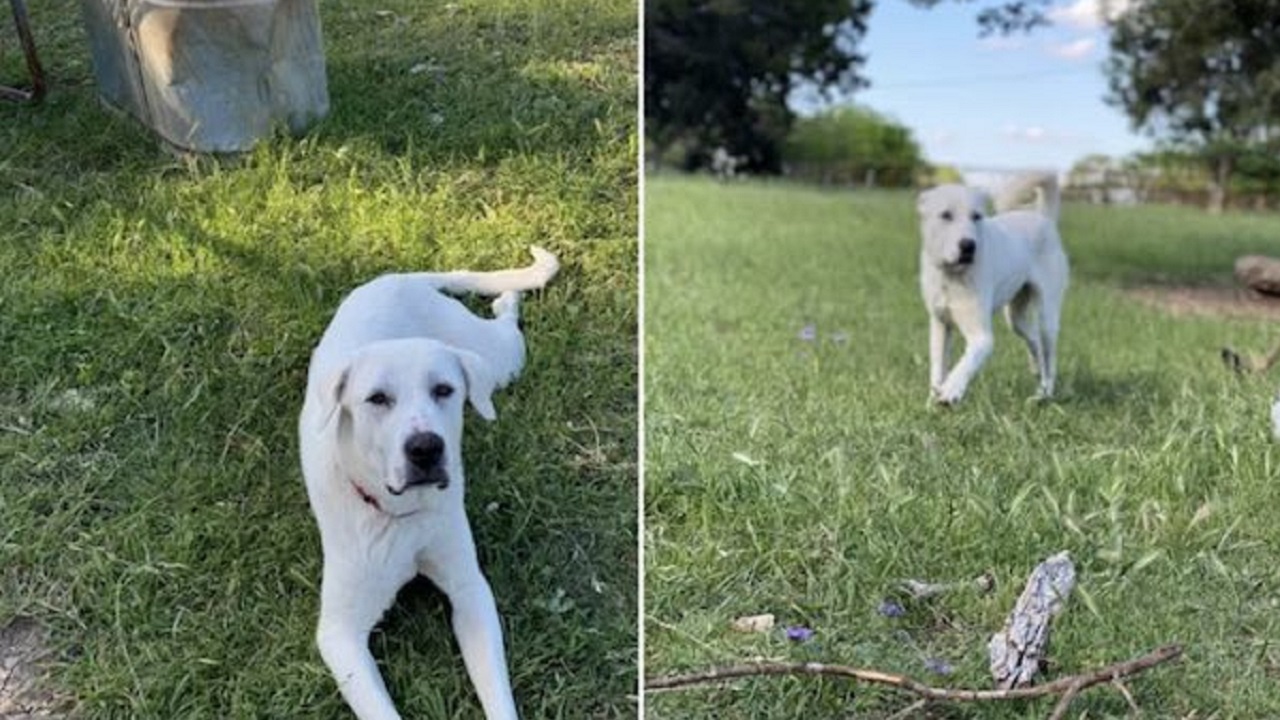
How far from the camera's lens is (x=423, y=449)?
4.00ft

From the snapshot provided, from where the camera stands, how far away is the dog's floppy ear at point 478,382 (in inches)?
51.1

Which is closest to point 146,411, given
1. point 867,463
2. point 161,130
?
point 161,130

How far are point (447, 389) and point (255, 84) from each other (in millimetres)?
383

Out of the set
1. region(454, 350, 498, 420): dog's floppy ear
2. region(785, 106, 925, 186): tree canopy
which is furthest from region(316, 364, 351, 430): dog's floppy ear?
region(785, 106, 925, 186): tree canopy

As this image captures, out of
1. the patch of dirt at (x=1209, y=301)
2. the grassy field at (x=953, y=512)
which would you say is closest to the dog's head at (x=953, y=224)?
the grassy field at (x=953, y=512)

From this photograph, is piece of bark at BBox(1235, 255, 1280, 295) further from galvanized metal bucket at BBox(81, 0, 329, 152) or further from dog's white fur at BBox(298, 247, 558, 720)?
galvanized metal bucket at BBox(81, 0, 329, 152)

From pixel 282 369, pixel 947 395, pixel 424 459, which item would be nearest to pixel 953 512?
pixel 947 395

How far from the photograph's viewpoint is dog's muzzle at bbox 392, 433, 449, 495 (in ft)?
4.00

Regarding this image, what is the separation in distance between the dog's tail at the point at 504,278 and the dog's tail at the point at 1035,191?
0.69m

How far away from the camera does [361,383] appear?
49.3 inches

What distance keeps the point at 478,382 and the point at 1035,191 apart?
0.88 m

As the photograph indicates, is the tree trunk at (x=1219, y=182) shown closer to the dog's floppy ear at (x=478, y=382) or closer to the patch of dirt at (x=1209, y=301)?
the patch of dirt at (x=1209, y=301)

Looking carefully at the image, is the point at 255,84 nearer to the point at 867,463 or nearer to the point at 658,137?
the point at 867,463

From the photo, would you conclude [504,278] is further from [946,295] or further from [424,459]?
[946,295]
